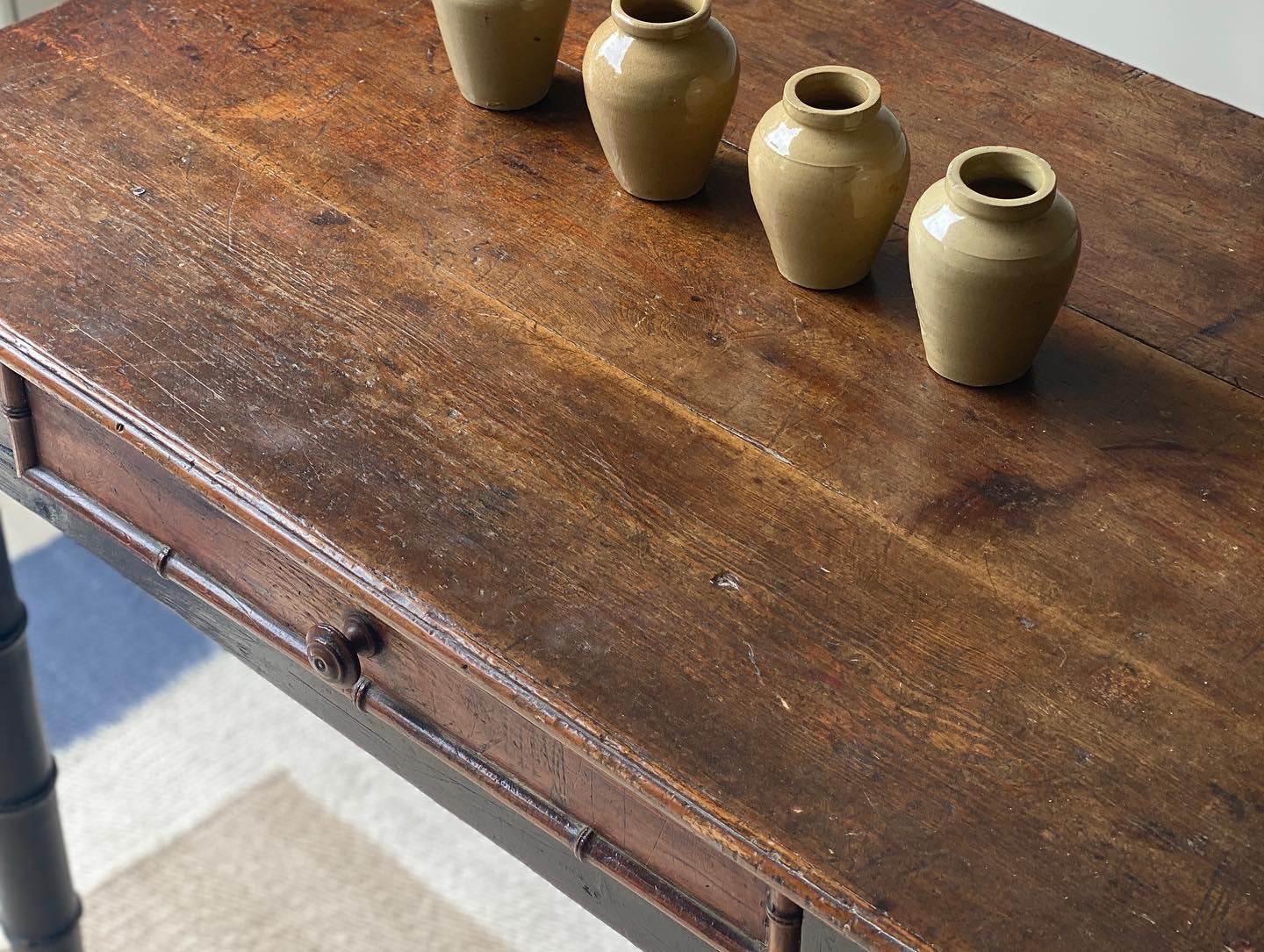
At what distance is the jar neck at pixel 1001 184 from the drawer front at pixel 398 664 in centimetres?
36

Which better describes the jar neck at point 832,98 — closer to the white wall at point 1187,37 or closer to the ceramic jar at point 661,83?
the ceramic jar at point 661,83

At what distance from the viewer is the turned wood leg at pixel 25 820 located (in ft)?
3.83

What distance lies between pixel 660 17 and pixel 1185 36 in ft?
3.95

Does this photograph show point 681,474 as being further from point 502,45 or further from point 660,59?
point 502,45

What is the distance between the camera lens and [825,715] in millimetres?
691

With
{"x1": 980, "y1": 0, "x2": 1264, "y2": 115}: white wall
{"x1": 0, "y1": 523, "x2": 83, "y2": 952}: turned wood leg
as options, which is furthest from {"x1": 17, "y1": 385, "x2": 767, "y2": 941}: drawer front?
{"x1": 980, "y1": 0, "x2": 1264, "y2": 115}: white wall

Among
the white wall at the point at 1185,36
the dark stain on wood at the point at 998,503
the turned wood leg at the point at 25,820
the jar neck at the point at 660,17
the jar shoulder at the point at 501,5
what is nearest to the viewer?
the dark stain on wood at the point at 998,503

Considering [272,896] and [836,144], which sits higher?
[836,144]

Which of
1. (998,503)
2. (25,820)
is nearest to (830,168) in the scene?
(998,503)

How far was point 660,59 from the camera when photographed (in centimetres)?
93

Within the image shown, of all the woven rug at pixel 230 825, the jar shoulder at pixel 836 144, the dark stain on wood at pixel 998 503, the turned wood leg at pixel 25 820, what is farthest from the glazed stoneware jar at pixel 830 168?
the woven rug at pixel 230 825

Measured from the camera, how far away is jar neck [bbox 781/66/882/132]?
857 millimetres

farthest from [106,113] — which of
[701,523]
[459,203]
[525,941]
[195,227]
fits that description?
[525,941]

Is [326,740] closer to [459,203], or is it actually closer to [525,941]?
[525,941]
